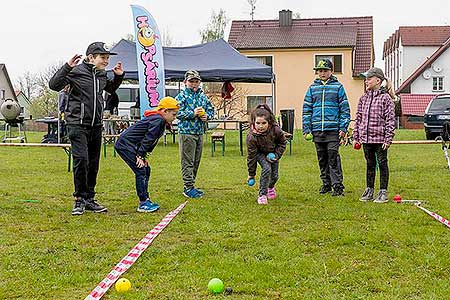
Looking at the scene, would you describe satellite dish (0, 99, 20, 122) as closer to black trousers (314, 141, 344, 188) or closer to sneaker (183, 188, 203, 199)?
sneaker (183, 188, 203, 199)

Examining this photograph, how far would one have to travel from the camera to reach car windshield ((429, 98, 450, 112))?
72.3 feet

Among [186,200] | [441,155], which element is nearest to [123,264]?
[186,200]

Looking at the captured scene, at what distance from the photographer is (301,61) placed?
40.8m

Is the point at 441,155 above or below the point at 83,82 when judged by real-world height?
below

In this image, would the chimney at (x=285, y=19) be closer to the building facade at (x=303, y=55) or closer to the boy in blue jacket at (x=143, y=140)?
the building facade at (x=303, y=55)

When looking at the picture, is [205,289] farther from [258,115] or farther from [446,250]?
[258,115]

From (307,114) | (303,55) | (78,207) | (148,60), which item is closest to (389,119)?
(307,114)

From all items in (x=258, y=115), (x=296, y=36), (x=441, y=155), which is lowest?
(x=441, y=155)

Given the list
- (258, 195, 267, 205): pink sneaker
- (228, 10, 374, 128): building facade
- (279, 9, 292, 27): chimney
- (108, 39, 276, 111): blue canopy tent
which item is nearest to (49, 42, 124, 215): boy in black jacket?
(258, 195, 267, 205): pink sneaker

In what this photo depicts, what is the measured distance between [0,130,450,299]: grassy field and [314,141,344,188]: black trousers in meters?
→ 0.30

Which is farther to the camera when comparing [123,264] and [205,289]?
[123,264]

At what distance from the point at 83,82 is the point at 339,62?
33.9 m

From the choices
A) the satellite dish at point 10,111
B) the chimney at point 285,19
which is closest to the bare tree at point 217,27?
the chimney at point 285,19

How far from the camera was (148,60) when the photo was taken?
16.5 meters
